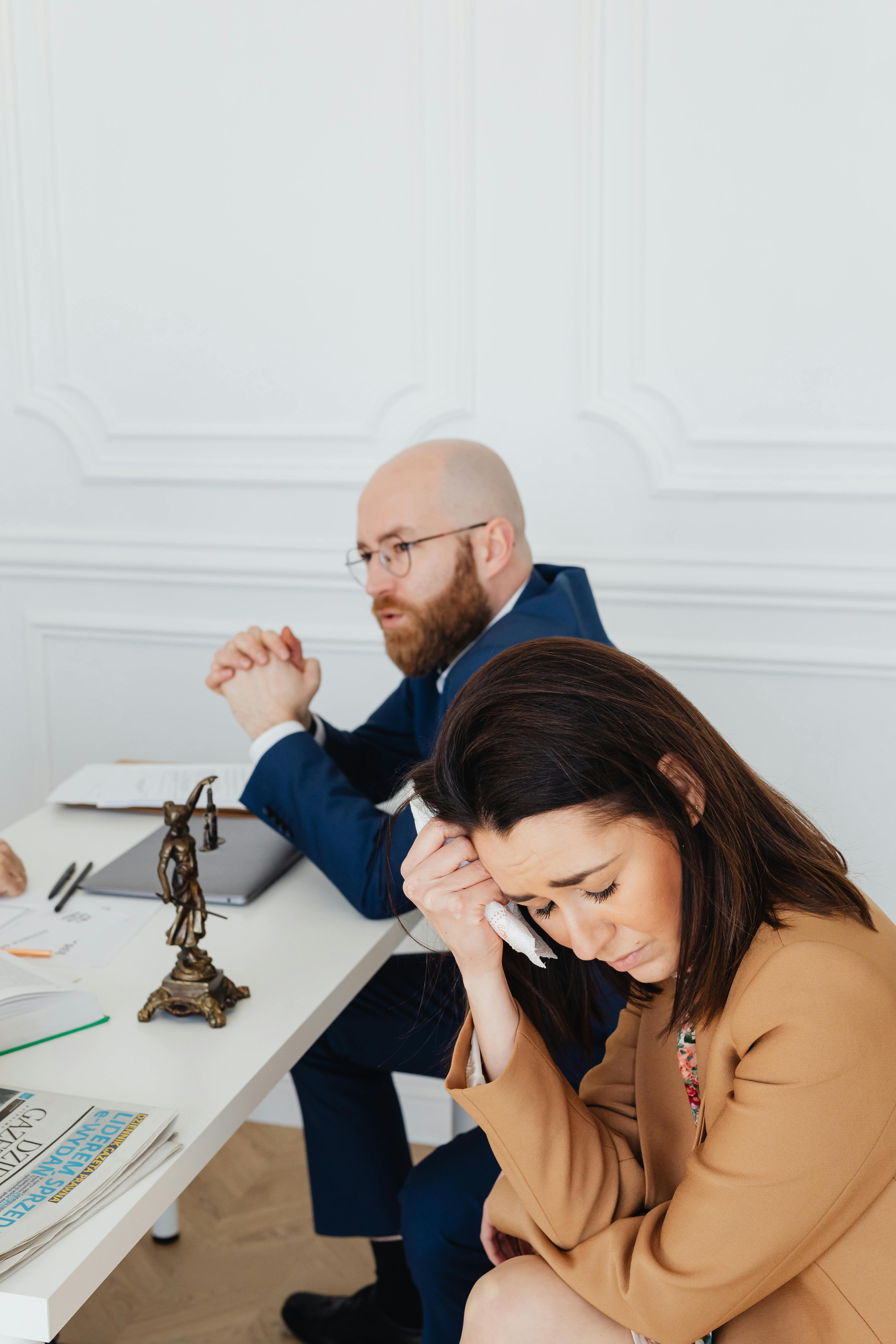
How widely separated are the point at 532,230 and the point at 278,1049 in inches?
67.5

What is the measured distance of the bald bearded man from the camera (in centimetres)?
179

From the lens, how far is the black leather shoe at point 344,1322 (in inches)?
74.8

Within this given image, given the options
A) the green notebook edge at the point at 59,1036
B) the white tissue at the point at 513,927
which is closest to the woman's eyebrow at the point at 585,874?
the white tissue at the point at 513,927

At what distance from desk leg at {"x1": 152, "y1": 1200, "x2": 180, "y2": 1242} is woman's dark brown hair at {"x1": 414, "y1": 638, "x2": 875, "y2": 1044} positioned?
1.43 meters

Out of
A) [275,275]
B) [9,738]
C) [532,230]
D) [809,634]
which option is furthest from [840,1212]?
[9,738]

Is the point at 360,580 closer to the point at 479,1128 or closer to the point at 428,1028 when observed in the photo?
the point at 428,1028

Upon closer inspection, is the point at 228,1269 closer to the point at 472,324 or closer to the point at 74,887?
the point at 74,887

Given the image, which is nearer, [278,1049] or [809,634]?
[278,1049]

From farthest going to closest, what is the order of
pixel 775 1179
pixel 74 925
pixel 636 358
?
pixel 636 358 < pixel 74 925 < pixel 775 1179

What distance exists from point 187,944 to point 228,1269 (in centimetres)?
114

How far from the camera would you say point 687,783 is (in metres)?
1.04

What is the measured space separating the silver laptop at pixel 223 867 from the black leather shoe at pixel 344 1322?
2.64ft

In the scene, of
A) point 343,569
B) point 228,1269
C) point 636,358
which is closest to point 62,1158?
point 228,1269

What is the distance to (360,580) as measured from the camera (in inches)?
95.4
